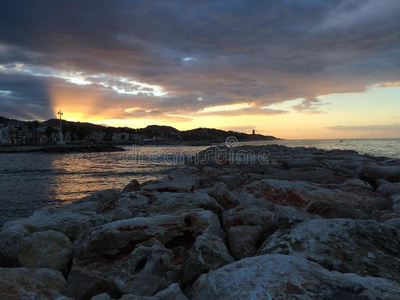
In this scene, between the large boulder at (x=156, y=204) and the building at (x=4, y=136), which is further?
the building at (x=4, y=136)

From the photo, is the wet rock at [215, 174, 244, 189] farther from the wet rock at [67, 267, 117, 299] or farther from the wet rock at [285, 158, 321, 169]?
the wet rock at [67, 267, 117, 299]

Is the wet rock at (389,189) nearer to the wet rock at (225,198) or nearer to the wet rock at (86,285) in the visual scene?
the wet rock at (225,198)

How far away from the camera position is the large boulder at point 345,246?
3.26 metres

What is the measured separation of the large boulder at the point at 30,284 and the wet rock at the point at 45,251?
0.54m

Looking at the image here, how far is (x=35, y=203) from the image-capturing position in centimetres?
1218

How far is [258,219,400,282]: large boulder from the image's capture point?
326 centimetres

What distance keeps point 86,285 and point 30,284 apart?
0.64m

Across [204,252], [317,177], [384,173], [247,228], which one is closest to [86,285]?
[204,252]

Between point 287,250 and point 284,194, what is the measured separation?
3.77 meters

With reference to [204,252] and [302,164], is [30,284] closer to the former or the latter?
[204,252]

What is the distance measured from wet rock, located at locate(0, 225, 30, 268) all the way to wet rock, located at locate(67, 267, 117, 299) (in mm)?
1379

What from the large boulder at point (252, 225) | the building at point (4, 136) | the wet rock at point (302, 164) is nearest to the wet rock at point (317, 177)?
the wet rock at point (302, 164)

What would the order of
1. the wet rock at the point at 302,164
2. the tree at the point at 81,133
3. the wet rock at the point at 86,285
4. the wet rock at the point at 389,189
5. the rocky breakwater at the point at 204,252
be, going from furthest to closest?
1. the tree at the point at 81,133
2. the wet rock at the point at 302,164
3. the wet rock at the point at 389,189
4. the wet rock at the point at 86,285
5. the rocky breakwater at the point at 204,252

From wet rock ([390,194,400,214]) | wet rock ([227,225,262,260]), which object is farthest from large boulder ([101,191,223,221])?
wet rock ([390,194,400,214])
